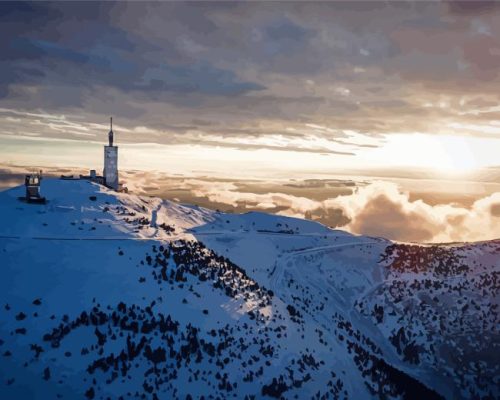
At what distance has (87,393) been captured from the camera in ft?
135

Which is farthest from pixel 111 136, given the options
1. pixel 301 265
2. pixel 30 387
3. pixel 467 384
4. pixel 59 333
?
pixel 467 384

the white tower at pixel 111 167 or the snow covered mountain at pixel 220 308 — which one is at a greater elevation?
the white tower at pixel 111 167

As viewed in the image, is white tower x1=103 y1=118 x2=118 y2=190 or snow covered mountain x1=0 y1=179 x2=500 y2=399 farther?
white tower x1=103 y1=118 x2=118 y2=190

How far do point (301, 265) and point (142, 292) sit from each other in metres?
45.8

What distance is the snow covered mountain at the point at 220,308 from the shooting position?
46.5m

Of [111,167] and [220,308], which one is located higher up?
[111,167]

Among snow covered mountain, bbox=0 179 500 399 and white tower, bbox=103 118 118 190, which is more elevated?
white tower, bbox=103 118 118 190

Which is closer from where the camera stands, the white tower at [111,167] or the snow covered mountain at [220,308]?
the snow covered mountain at [220,308]

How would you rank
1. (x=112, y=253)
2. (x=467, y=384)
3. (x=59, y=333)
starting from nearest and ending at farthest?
(x=59, y=333)
(x=112, y=253)
(x=467, y=384)

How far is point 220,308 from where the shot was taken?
61594 millimetres

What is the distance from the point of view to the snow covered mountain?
46500 millimetres

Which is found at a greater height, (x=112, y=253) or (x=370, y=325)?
(x=112, y=253)

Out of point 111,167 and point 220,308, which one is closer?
point 220,308

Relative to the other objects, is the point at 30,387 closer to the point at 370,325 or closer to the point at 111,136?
the point at 370,325
